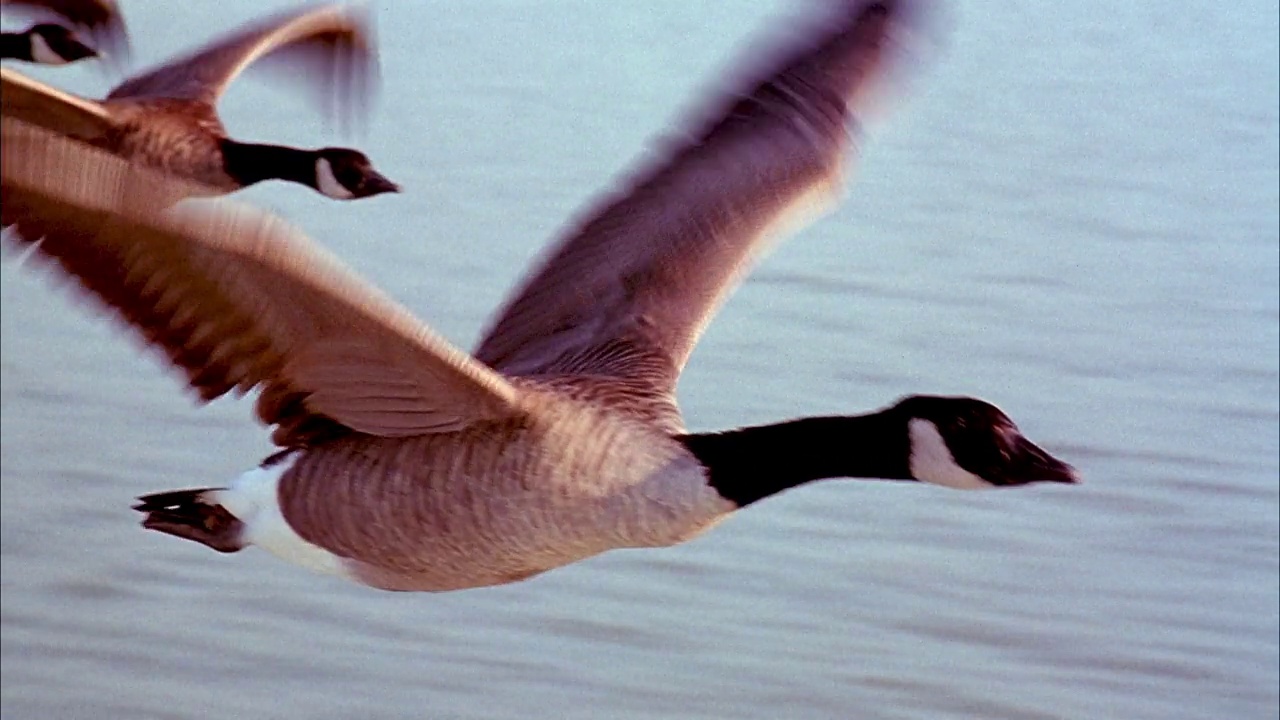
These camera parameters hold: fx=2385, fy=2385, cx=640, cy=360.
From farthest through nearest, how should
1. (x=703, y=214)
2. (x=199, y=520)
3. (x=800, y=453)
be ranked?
(x=703, y=214)
(x=199, y=520)
(x=800, y=453)

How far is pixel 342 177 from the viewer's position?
6.45 metres

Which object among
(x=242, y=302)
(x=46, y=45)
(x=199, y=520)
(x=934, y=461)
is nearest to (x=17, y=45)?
(x=46, y=45)

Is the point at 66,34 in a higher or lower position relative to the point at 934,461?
higher

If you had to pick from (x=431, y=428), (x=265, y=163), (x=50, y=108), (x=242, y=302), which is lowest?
(x=431, y=428)

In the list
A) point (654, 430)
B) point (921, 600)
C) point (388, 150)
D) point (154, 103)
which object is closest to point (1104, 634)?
point (921, 600)

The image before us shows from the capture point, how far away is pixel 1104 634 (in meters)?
5.40

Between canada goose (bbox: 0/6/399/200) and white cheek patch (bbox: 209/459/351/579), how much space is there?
1437mm

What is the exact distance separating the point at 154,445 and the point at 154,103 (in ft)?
2.86

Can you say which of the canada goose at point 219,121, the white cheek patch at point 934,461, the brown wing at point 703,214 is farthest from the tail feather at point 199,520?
the canada goose at point 219,121

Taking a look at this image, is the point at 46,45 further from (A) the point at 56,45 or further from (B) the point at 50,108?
(B) the point at 50,108

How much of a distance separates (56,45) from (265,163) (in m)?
1.10

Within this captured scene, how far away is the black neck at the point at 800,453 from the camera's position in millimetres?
3561

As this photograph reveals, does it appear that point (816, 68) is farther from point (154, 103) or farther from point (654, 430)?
point (154, 103)

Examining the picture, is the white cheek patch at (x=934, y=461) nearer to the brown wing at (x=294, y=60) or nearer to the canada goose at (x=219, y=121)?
the canada goose at (x=219, y=121)
